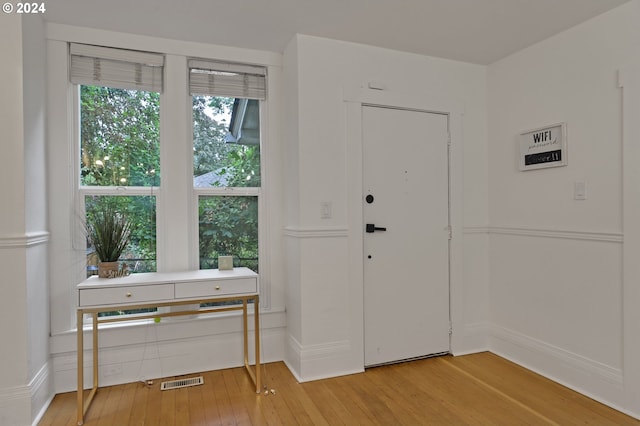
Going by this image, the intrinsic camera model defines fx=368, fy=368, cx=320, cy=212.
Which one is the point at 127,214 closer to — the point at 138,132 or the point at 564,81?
the point at 138,132

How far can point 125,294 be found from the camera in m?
2.23

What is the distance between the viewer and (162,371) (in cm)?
268

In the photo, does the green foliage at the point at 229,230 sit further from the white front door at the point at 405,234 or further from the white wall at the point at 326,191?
the white front door at the point at 405,234

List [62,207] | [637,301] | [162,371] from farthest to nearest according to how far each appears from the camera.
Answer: [162,371]
[62,207]
[637,301]

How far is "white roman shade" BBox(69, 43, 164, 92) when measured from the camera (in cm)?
252

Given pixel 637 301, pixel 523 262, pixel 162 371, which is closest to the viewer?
pixel 637 301

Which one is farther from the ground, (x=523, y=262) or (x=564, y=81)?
(x=564, y=81)

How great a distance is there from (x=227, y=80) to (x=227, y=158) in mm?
603

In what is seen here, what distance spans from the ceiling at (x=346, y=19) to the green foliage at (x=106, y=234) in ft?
4.22

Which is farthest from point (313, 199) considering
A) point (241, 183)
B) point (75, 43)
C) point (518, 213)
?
point (75, 43)

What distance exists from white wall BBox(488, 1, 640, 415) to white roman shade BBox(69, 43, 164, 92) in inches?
109

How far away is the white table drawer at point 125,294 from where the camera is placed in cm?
215

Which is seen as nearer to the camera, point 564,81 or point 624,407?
point 624,407

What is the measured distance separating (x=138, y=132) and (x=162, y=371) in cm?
177
